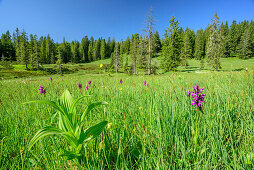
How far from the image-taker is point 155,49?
42.8 metres

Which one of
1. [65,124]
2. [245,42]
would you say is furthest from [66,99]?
[245,42]

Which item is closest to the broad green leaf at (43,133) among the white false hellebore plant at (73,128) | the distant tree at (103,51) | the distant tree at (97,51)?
the white false hellebore plant at (73,128)

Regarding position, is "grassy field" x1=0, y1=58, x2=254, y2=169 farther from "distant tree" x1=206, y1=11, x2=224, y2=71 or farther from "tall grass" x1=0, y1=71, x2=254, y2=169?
"distant tree" x1=206, y1=11, x2=224, y2=71

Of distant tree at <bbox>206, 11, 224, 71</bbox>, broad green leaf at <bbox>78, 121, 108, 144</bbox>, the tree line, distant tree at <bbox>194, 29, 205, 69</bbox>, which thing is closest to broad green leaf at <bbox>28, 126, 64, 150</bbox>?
broad green leaf at <bbox>78, 121, 108, 144</bbox>

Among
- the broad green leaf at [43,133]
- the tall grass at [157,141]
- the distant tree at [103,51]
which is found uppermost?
the distant tree at [103,51]

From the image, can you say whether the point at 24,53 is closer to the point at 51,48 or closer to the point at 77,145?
the point at 51,48

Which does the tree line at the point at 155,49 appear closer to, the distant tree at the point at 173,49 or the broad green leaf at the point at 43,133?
the distant tree at the point at 173,49

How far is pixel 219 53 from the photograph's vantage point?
29.4m

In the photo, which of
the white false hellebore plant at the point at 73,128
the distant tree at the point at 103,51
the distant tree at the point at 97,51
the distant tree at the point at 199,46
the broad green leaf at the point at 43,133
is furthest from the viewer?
the distant tree at the point at 97,51

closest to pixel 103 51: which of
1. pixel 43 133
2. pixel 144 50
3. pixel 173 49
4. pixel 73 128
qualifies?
pixel 144 50

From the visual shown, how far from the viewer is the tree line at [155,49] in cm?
2952

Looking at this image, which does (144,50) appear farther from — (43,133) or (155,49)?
(43,133)

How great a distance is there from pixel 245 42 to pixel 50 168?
8622 centimetres

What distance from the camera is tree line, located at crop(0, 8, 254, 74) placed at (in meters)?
29.5
